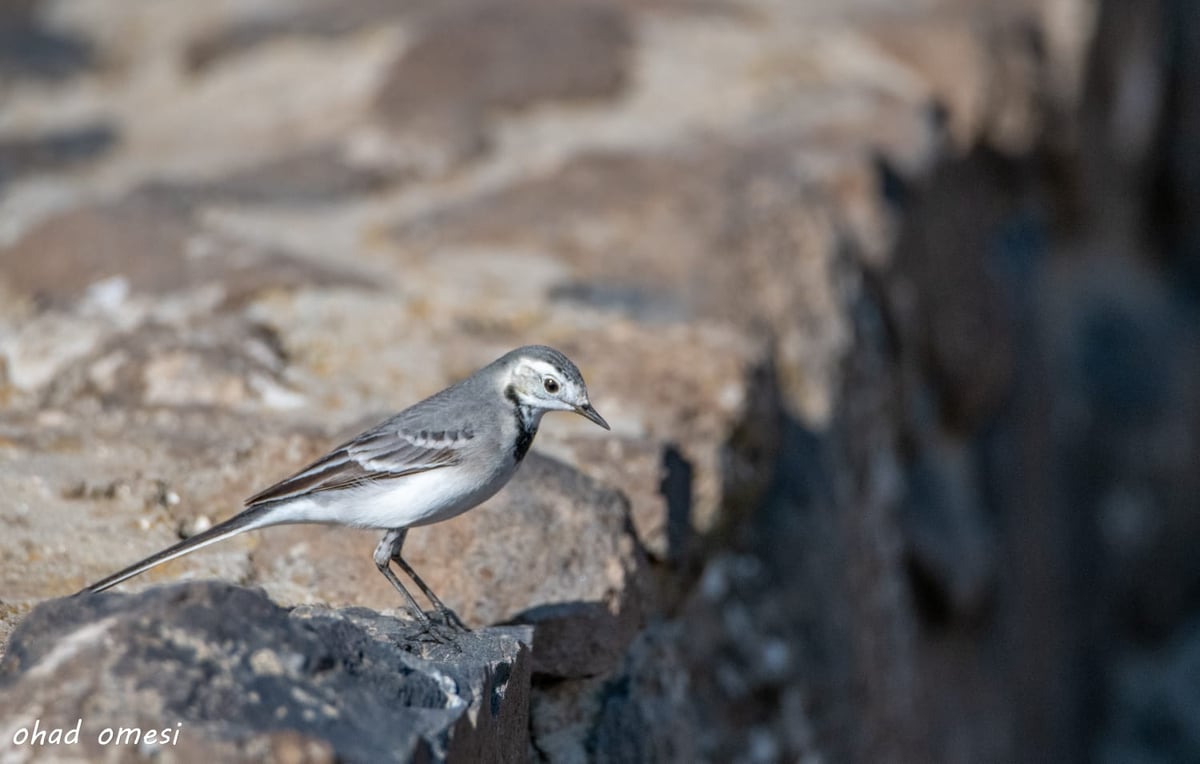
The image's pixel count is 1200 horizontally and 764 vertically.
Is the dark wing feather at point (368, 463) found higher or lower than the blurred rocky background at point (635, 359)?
higher

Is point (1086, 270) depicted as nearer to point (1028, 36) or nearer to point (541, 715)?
point (1028, 36)

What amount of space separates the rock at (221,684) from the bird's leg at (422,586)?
76cm

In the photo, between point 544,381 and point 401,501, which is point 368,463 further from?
point 544,381

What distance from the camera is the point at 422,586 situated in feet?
12.7

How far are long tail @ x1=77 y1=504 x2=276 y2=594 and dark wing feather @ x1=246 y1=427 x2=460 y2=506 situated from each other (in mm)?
55

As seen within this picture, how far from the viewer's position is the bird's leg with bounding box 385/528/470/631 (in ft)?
12.4

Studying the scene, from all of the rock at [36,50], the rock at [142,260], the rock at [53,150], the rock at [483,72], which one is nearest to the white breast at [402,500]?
the rock at [142,260]

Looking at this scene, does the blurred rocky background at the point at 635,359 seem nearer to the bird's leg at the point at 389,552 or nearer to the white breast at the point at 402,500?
the bird's leg at the point at 389,552

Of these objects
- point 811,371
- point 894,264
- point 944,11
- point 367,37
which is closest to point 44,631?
point 811,371

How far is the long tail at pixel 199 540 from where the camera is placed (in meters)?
3.41

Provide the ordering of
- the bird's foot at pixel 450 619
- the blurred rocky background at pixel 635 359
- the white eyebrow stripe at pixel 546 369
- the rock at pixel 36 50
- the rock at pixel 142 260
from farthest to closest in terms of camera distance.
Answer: the rock at pixel 36 50 < the rock at pixel 142 260 < the blurred rocky background at pixel 635 359 < the white eyebrow stripe at pixel 546 369 < the bird's foot at pixel 450 619

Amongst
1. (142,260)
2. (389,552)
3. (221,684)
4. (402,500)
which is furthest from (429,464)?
(142,260)

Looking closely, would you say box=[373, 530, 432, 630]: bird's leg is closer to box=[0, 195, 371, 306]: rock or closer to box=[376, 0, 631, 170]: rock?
box=[0, 195, 371, 306]: rock

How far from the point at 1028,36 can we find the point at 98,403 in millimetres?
8277
